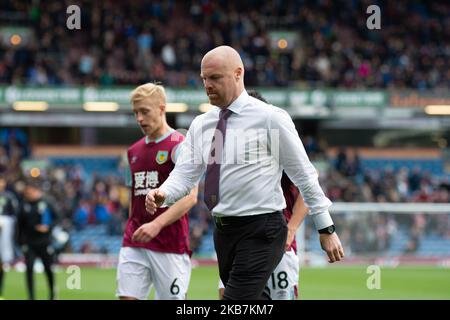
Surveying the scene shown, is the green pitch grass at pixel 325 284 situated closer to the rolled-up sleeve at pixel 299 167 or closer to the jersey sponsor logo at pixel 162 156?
the jersey sponsor logo at pixel 162 156

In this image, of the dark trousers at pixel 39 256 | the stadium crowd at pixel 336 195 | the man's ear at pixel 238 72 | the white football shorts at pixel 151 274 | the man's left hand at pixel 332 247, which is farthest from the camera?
the stadium crowd at pixel 336 195

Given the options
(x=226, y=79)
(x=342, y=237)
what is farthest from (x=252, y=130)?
(x=342, y=237)

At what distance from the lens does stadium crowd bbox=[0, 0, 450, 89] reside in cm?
3169

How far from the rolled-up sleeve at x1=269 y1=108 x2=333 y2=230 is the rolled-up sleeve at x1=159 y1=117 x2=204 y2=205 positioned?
1.96 ft

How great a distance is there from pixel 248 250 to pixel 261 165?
0.54 meters

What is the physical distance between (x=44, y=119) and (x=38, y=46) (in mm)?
2635

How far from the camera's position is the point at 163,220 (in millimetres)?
6832

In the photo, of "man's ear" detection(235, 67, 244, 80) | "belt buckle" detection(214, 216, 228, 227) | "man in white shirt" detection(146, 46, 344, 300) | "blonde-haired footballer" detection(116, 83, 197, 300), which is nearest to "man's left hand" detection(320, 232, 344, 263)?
"man in white shirt" detection(146, 46, 344, 300)

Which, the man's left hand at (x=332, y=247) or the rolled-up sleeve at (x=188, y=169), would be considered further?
the rolled-up sleeve at (x=188, y=169)

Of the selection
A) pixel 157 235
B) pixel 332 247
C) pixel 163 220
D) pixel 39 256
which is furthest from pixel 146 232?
pixel 39 256

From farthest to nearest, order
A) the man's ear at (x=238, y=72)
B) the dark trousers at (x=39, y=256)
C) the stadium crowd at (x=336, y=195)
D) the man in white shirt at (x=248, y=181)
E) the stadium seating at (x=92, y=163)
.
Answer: the stadium seating at (x=92, y=163), the stadium crowd at (x=336, y=195), the dark trousers at (x=39, y=256), the man's ear at (x=238, y=72), the man in white shirt at (x=248, y=181)

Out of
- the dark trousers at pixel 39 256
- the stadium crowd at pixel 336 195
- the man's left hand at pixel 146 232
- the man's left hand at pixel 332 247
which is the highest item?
the man's left hand at pixel 332 247

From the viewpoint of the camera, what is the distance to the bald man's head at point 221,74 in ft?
18.2

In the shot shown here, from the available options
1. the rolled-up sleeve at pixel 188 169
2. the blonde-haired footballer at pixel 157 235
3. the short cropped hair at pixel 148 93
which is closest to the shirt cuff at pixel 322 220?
the rolled-up sleeve at pixel 188 169
